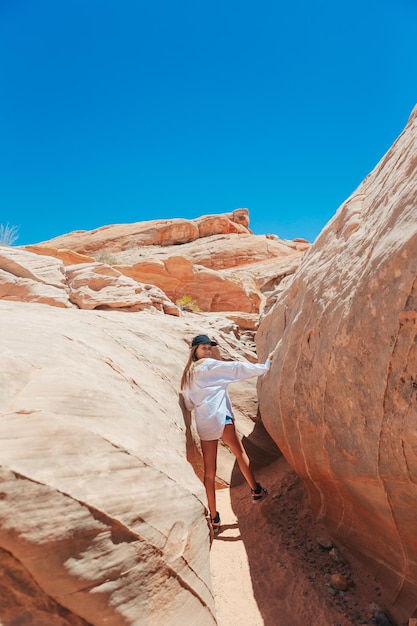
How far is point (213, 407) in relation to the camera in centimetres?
375

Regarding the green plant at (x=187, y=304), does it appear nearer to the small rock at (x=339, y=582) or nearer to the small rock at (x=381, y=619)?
the small rock at (x=339, y=582)

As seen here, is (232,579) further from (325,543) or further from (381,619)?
(381,619)

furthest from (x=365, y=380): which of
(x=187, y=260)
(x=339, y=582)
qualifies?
(x=187, y=260)

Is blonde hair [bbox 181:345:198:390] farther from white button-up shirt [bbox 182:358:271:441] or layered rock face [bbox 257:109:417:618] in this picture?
layered rock face [bbox 257:109:417:618]

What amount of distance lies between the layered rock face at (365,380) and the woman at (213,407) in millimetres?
420

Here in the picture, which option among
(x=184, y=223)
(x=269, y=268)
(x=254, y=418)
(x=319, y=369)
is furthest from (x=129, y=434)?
(x=184, y=223)

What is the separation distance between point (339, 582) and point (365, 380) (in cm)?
157

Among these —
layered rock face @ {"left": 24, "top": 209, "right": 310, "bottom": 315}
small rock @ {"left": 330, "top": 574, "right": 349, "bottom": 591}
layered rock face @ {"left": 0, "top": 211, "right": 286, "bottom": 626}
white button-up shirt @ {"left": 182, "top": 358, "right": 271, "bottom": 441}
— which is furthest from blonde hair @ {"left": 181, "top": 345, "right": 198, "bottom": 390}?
layered rock face @ {"left": 24, "top": 209, "right": 310, "bottom": 315}

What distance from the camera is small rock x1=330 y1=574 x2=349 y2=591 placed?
2.88 m

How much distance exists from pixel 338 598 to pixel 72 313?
3535 millimetres

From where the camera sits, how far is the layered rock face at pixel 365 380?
2357 millimetres

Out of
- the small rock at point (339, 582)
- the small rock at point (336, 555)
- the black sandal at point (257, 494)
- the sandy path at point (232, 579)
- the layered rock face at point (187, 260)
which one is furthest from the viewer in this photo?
the layered rock face at point (187, 260)

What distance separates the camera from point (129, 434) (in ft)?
7.79

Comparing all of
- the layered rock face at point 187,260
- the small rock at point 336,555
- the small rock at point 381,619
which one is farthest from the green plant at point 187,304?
the small rock at point 381,619
